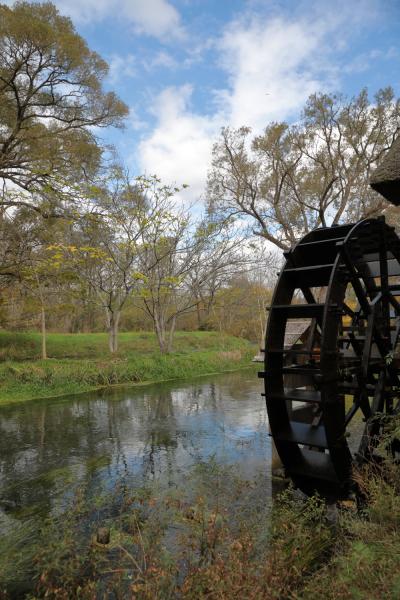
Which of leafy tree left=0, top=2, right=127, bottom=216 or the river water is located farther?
leafy tree left=0, top=2, right=127, bottom=216

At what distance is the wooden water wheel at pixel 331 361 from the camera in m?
4.19

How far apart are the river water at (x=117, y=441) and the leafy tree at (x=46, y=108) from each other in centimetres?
599

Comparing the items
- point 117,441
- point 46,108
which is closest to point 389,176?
point 117,441

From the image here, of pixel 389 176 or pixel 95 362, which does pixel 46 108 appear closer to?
pixel 95 362

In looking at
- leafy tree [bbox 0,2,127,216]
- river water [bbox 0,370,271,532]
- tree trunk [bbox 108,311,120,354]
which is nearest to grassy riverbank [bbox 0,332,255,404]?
tree trunk [bbox 108,311,120,354]

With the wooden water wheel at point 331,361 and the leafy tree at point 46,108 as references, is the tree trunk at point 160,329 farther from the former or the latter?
the wooden water wheel at point 331,361

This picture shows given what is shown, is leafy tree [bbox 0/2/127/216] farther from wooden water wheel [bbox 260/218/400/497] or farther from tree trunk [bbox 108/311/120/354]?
wooden water wheel [bbox 260/218/400/497]

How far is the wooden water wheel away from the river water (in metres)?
1.50

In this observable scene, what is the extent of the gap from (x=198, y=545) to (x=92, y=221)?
11178 mm

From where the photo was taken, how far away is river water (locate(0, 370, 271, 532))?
5461 millimetres

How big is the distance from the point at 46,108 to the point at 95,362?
26.2ft

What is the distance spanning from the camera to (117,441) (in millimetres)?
7535

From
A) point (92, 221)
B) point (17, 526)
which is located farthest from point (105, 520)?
point (92, 221)

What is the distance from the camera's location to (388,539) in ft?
8.05
